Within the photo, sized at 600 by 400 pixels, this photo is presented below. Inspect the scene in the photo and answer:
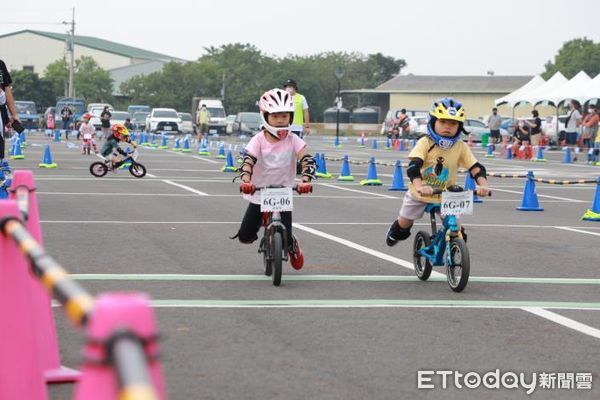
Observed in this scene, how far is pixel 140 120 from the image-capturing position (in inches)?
3083

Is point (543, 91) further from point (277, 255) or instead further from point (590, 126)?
point (277, 255)

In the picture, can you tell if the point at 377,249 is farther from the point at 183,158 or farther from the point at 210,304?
the point at 183,158

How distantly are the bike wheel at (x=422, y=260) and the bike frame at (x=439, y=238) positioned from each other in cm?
7

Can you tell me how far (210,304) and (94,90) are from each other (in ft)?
353

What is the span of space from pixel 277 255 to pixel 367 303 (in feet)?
3.68

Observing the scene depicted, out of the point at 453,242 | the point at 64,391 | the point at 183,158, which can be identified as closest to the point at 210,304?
the point at 453,242

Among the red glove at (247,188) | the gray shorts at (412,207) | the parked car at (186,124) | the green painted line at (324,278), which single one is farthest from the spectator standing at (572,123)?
the red glove at (247,188)

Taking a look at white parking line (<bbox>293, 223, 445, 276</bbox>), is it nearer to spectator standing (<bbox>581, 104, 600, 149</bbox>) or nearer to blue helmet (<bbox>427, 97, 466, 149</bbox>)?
blue helmet (<bbox>427, 97, 466, 149</bbox>)

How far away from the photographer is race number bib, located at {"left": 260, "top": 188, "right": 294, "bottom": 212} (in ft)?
35.0

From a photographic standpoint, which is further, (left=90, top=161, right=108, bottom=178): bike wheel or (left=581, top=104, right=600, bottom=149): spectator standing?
(left=581, top=104, right=600, bottom=149): spectator standing

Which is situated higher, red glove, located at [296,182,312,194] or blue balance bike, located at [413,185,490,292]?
red glove, located at [296,182,312,194]

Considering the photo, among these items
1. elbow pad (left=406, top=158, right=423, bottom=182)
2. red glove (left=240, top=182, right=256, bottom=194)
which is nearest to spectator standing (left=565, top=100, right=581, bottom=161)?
elbow pad (left=406, top=158, right=423, bottom=182)

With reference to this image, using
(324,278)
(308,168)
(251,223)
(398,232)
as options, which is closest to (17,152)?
(251,223)
